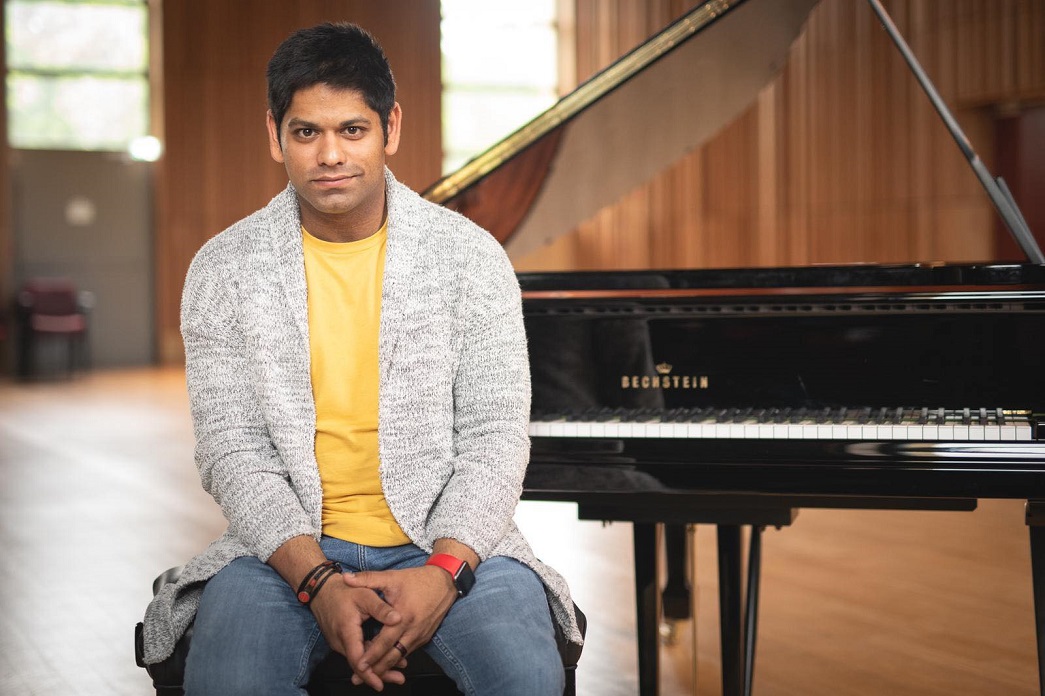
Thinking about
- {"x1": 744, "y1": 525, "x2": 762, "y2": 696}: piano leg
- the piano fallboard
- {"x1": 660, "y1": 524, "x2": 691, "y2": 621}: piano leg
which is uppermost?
the piano fallboard

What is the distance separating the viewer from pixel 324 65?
171 cm

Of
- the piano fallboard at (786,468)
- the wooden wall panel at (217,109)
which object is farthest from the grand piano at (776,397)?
the wooden wall panel at (217,109)

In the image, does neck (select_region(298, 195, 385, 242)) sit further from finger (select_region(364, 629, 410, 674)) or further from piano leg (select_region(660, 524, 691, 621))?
piano leg (select_region(660, 524, 691, 621))

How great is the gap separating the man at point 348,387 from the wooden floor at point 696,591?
4.10ft

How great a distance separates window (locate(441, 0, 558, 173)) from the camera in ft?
47.2

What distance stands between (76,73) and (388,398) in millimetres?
12798

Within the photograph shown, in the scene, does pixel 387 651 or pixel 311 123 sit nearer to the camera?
pixel 387 651

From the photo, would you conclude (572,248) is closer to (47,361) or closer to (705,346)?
(47,361)

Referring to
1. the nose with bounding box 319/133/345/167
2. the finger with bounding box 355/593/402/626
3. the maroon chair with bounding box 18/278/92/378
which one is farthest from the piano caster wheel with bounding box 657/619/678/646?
the maroon chair with bounding box 18/278/92/378

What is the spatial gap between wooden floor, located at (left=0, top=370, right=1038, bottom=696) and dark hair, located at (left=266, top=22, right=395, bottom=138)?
1.64 meters

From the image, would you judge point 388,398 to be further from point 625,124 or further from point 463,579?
point 625,124

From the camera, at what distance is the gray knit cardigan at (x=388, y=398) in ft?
5.52

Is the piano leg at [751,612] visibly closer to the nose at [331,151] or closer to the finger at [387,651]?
the finger at [387,651]

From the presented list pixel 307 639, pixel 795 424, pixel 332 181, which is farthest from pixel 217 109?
pixel 307 639
